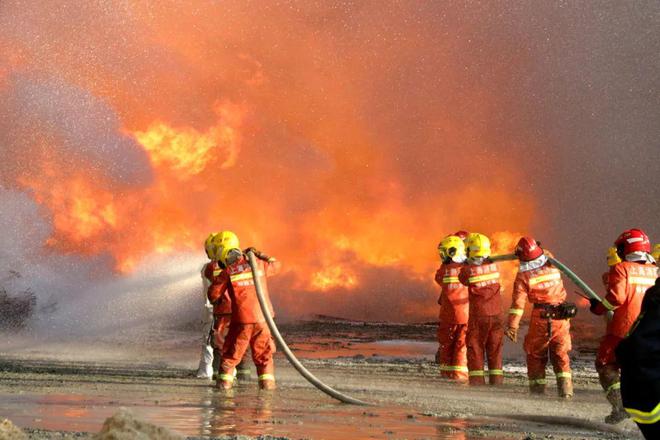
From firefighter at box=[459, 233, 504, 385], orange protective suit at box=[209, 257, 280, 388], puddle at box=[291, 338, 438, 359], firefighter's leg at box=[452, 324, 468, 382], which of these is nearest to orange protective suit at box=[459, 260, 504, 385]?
firefighter at box=[459, 233, 504, 385]

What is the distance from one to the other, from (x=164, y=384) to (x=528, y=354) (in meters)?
4.97

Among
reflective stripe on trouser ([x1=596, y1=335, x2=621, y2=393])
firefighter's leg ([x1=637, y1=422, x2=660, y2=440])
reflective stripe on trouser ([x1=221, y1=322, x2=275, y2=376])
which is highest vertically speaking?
reflective stripe on trouser ([x1=221, y1=322, x2=275, y2=376])

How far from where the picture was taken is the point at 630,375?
5.04 m

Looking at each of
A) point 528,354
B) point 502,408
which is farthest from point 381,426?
point 528,354

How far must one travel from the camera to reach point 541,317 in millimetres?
13781

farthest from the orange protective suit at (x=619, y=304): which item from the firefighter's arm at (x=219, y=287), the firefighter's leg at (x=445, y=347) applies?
the firefighter's leg at (x=445, y=347)

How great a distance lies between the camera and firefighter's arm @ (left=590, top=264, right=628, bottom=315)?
1048 cm

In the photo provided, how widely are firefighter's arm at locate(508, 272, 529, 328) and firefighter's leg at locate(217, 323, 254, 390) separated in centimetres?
355

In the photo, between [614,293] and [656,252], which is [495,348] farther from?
[614,293]

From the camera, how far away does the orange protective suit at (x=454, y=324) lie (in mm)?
16672

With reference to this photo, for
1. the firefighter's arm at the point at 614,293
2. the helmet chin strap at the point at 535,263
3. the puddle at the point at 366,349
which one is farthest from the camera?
the puddle at the point at 366,349

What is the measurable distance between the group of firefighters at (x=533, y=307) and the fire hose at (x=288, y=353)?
2.95m

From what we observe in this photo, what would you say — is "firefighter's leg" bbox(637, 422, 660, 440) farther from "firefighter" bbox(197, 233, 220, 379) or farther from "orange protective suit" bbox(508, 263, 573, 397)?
"firefighter" bbox(197, 233, 220, 379)

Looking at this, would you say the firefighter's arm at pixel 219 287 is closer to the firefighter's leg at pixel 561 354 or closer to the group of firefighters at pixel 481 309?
the group of firefighters at pixel 481 309
